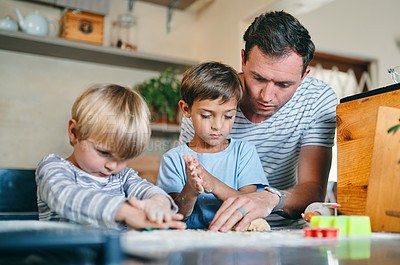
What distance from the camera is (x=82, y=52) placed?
8.39 feet

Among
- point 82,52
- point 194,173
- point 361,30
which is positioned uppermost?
point 361,30

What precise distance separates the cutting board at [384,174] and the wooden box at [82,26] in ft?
6.92

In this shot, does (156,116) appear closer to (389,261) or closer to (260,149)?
(260,149)

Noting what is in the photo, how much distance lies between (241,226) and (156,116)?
1.97 m

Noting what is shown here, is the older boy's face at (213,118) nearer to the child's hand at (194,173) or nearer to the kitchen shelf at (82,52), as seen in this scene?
the child's hand at (194,173)

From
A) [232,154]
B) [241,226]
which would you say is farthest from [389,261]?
[232,154]

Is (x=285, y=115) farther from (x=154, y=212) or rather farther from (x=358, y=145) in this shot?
(x=154, y=212)

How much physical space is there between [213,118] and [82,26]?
1799 millimetres

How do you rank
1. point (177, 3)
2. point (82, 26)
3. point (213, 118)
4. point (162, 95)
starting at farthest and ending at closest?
point (177, 3)
point (162, 95)
point (82, 26)
point (213, 118)

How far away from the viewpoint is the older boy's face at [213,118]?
42.0 inches

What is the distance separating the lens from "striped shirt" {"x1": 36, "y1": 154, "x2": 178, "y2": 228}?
0.68 meters

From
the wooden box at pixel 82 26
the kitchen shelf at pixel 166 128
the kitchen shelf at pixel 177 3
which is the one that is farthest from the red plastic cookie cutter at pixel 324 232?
the kitchen shelf at pixel 177 3

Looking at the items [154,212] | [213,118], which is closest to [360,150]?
[213,118]

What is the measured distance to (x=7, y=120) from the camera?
2.49 m
